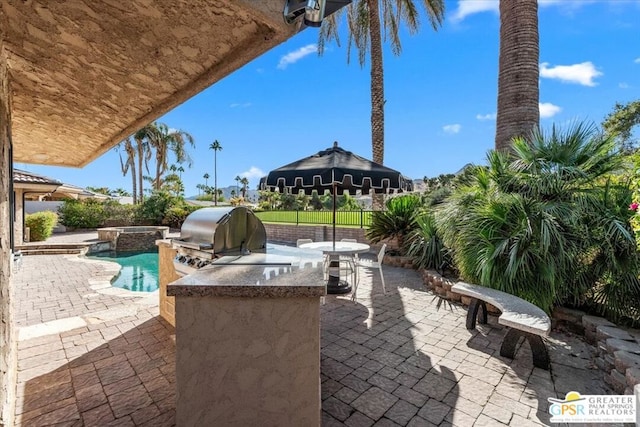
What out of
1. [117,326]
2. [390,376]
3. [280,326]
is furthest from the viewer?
[117,326]

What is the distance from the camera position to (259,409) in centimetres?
209

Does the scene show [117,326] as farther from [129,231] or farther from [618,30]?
[618,30]

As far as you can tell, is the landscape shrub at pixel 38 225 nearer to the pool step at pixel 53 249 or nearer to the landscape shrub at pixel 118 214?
the pool step at pixel 53 249

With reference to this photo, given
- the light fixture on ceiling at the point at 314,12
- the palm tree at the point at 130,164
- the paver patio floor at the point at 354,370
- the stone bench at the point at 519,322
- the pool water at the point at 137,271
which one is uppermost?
the palm tree at the point at 130,164

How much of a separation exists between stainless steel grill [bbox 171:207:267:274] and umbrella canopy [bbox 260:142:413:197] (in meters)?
1.62

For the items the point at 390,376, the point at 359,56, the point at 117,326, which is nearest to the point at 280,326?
the point at 390,376

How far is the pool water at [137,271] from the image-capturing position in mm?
8134

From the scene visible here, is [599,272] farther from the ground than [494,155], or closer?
closer

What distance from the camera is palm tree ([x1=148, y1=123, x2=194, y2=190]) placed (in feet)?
99.3

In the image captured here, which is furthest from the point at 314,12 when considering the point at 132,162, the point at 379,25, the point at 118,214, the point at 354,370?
the point at 132,162

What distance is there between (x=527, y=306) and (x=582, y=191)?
213cm

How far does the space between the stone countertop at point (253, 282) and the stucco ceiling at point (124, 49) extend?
5.24 ft

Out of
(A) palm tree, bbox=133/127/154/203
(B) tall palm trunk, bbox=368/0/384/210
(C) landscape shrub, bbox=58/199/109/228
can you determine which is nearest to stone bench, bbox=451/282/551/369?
(B) tall palm trunk, bbox=368/0/384/210

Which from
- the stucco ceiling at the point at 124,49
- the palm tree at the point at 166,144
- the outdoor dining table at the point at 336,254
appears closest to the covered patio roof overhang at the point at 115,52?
the stucco ceiling at the point at 124,49
